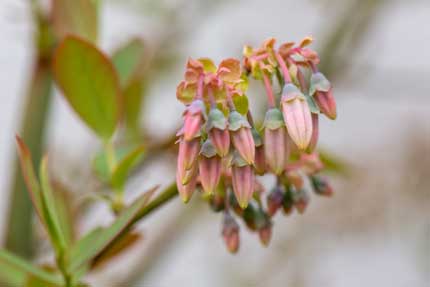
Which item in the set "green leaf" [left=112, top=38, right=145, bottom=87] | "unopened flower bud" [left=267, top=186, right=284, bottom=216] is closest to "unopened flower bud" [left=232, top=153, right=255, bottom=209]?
"unopened flower bud" [left=267, top=186, right=284, bottom=216]

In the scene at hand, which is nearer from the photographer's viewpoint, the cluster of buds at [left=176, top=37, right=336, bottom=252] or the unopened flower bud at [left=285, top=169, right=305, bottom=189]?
the cluster of buds at [left=176, top=37, right=336, bottom=252]

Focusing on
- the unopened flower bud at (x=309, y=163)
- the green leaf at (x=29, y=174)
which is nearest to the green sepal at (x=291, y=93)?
the unopened flower bud at (x=309, y=163)

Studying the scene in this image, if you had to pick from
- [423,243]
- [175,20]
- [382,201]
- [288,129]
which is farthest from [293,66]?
[423,243]

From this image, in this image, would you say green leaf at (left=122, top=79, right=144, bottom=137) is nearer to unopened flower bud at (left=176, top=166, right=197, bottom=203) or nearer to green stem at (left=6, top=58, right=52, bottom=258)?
green stem at (left=6, top=58, right=52, bottom=258)

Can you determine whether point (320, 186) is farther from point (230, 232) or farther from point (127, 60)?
point (127, 60)

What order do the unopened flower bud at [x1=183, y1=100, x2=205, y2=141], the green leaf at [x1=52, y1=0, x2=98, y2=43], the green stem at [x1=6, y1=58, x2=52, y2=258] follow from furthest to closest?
the green stem at [x1=6, y1=58, x2=52, y2=258]
the green leaf at [x1=52, y1=0, x2=98, y2=43]
the unopened flower bud at [x1=183, y1=100, x2=205, y2=141]
